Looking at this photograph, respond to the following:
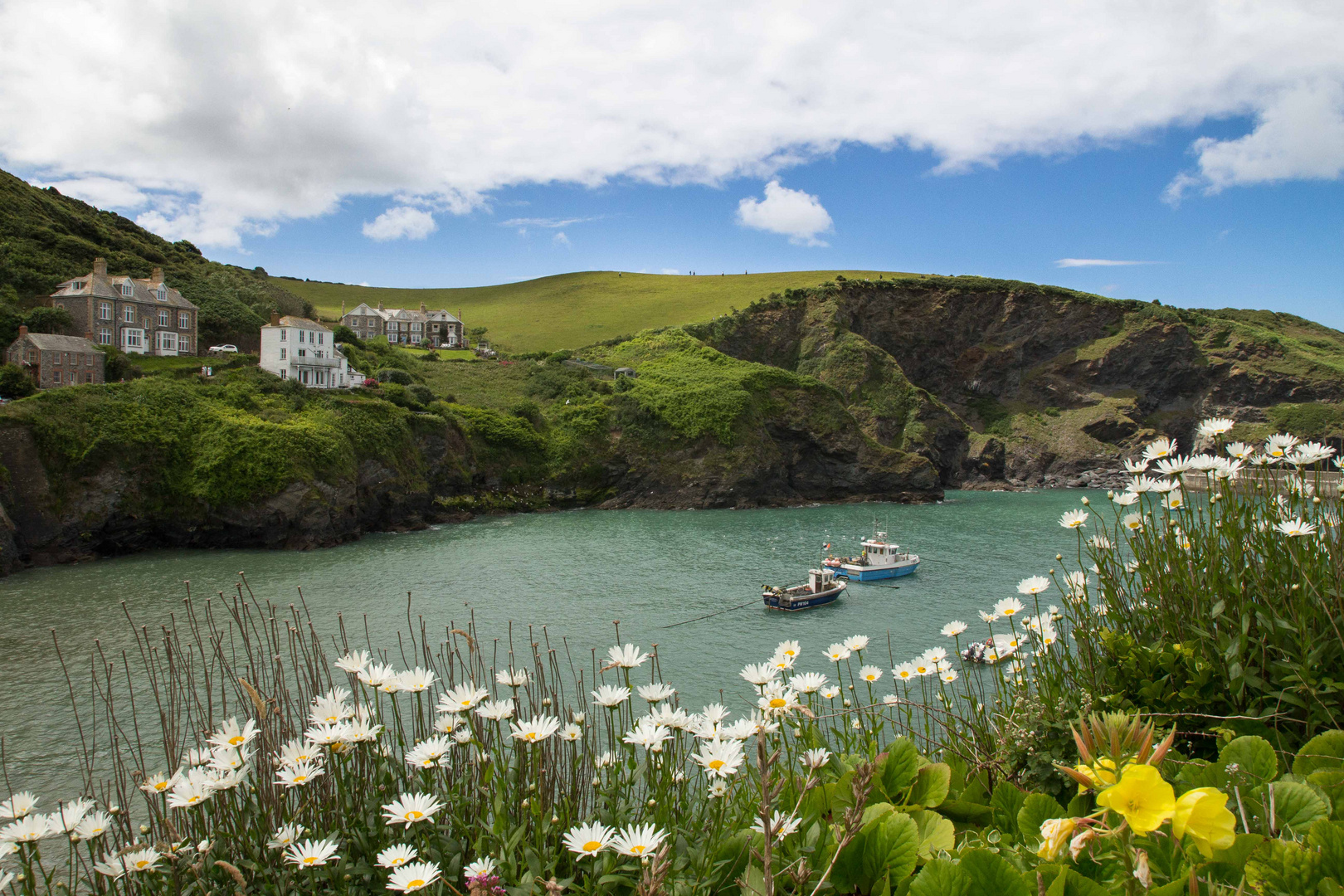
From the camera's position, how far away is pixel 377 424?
2042 inches

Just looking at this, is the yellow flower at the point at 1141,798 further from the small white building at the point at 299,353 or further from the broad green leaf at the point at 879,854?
the small white building at the point at 299,353

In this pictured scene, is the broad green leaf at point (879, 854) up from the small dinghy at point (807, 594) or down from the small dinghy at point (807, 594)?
up

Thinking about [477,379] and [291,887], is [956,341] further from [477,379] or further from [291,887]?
[291,887]

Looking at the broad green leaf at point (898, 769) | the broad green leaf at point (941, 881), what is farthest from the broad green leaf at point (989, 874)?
the broad green leaf at point (898, 769)

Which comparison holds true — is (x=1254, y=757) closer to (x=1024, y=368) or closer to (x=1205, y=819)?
(x=1205, y=819)

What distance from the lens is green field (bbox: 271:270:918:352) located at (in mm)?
113875

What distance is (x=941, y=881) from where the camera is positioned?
2.04 meters

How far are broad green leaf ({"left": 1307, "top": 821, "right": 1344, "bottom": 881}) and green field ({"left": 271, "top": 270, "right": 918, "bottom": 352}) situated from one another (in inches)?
4203

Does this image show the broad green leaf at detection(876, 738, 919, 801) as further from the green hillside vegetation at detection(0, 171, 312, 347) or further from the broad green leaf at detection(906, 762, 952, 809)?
the green hillside vegetation at detection(0, 171, 312, 347)

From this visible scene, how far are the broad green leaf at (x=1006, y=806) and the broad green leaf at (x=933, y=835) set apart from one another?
1.23ft

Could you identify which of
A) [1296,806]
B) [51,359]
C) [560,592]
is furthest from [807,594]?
[51,359]

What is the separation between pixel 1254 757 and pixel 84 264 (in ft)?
266

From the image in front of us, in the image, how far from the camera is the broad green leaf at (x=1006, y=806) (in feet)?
10.5

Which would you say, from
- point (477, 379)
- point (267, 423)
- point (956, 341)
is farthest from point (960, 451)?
point (267, 423)
